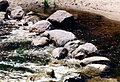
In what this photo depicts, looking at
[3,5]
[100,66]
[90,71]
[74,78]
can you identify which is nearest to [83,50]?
[100,66]

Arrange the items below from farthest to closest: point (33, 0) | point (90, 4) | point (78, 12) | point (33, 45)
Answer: point (33, 0) < point (90, 4) < point (78, 12) < point (33, 45)

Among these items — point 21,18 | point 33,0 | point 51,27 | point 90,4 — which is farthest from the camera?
point 33,0

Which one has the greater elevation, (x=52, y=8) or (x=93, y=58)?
(x=93, y=58)

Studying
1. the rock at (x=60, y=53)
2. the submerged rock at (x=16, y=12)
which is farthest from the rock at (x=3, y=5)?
the rock at (x=60, y=53)

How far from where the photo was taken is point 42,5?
1548 inches

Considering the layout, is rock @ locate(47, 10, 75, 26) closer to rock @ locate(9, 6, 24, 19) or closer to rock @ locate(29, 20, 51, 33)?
rock @ locate(29, 20, 51, 33)

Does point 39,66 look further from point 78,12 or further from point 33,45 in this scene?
point 78,12

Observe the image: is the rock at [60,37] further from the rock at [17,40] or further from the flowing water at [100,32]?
the rock at [17,40]

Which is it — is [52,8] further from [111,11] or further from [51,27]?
[51,27]

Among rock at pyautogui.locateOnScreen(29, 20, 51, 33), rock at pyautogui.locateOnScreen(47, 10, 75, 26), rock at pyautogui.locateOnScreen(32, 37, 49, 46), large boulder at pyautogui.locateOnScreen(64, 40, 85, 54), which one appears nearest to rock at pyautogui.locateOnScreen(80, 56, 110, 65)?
large boulder at pyautogui.locateOnScreen(64, 40, 85, 54)

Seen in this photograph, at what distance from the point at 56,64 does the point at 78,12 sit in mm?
14722

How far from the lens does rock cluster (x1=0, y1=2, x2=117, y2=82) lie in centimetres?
1978

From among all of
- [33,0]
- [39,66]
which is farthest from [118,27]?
[33,0]

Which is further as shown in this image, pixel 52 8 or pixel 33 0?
pixel 33 0
